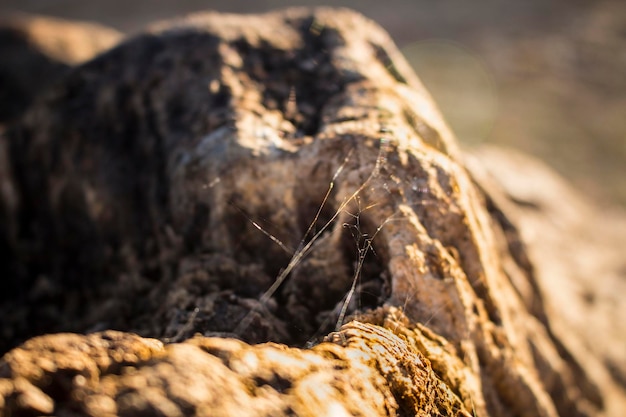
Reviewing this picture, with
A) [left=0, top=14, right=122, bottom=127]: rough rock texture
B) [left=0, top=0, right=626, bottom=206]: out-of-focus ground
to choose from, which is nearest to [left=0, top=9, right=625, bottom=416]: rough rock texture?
[left=0, top=14, right=122, bottom=127]: rough rock texture

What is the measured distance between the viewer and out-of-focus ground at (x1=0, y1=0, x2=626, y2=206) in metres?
7.04

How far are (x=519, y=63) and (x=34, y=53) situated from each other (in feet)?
27.2

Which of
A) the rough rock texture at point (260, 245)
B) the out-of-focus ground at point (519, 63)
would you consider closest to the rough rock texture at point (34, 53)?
the rough rock texture at point (260, 245)

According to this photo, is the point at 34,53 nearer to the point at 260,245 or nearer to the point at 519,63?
the point at 260,245

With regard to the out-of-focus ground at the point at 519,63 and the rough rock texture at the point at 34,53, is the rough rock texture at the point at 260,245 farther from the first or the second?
the out-of-focus ground at the point at 519,63

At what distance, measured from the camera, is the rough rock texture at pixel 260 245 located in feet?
3.42

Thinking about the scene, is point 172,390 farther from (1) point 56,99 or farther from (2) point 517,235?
(2) point 517,235

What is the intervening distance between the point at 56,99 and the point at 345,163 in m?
1.53

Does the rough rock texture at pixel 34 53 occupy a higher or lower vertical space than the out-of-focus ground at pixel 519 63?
lower

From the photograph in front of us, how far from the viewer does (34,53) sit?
461cm

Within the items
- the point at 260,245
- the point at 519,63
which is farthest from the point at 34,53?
the point at 519,63

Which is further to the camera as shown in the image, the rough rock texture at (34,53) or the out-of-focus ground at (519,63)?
the out-of-focus ground at (519,63)

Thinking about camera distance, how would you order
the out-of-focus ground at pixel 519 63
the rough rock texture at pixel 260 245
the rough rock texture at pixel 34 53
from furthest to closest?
the out-of-focus ground at pixel 519 63, the rough rock texture at pixel 34 53, the rough rock texture at pixel 260 245

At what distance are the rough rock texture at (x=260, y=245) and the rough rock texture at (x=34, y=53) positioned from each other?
2.09 m
